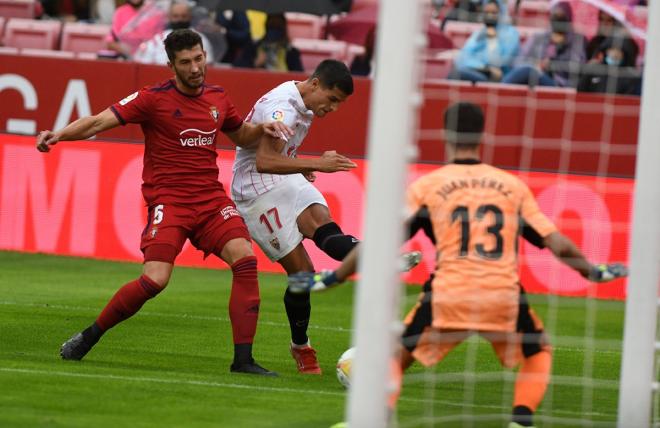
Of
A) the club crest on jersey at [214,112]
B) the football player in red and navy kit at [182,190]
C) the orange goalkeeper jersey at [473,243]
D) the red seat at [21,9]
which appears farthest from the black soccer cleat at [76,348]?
the red seat at [21,9]

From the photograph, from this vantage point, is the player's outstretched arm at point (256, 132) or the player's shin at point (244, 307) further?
the player's outstretched arm at point (256, 132)

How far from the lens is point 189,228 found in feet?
28.3

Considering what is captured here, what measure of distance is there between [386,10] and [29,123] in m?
11.3

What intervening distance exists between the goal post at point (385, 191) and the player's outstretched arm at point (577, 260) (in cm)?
123

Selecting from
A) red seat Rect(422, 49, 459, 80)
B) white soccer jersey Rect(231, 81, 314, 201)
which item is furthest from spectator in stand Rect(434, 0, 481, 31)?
white soccer jersey Rect(231, 81, 314, 201)

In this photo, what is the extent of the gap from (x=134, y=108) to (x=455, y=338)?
2851 millimetres

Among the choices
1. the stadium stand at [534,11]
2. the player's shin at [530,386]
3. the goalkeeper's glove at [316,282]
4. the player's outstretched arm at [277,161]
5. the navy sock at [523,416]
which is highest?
the stadium stand at [534,11]

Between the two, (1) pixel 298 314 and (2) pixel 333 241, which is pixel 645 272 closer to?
(2) pixel 333 241

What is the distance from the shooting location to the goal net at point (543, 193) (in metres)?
5.55

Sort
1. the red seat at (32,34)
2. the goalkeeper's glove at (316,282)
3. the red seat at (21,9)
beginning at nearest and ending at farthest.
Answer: the goalkeeper's glove at (316,282) → the red seat at (32,34) → the red seat at (21,9)

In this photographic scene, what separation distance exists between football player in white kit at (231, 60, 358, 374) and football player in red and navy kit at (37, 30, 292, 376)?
0.20 metres

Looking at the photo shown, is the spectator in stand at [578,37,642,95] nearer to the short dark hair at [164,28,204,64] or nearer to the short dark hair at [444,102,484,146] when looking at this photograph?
the short dark hair at [164,28,204,64]

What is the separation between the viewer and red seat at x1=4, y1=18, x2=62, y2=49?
1812 centimetres

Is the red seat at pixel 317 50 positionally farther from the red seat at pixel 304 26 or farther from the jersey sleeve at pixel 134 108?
the jersey sleeve at pixel 134 108
